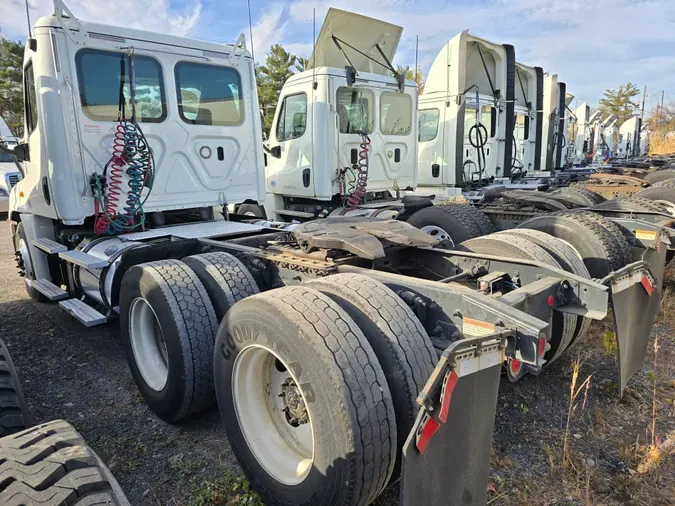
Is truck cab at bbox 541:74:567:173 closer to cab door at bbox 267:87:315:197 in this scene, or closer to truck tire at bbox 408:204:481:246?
cab door at bbox 267:87:315:197

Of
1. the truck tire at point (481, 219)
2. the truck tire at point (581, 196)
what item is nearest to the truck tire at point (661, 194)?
the truck tire at point (581, 196)

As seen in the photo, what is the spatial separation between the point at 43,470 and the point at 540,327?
1897mm

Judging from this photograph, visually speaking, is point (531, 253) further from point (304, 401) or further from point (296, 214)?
point (296, 214)

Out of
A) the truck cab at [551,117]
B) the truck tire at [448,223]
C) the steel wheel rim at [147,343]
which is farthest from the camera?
the truck cab at [551,117]

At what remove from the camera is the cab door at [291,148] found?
24.8 ft

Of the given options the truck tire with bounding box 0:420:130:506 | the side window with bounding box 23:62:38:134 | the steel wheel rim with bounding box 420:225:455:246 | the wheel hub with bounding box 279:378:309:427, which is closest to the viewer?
the truck tire with bounding box 0:420:130:506

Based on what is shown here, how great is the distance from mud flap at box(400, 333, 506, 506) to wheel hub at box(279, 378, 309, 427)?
0.82 metres

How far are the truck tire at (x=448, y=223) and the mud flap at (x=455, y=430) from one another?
3553 millimetres

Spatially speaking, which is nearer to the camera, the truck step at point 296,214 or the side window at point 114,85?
the side window at point 114,85

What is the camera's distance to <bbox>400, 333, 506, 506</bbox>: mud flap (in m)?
1.75

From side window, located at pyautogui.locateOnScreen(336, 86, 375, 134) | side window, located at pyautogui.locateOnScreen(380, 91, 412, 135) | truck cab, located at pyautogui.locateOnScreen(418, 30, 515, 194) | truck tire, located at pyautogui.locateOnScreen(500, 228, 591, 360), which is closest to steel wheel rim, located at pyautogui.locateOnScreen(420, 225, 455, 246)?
truck tire, located at pyautogui.locateOnScreen(500, 228, 591, 360)

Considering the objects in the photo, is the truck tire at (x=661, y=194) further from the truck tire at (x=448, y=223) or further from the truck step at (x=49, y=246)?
the truck step at (x=49, y=246)

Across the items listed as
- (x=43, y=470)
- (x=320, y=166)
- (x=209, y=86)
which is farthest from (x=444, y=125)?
(x=43, y=470)

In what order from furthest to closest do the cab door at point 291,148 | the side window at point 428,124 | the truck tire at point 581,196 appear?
1. the side window at point 428,124
2. the cab door at point 291,148
3. the truck tire at point 581,196
